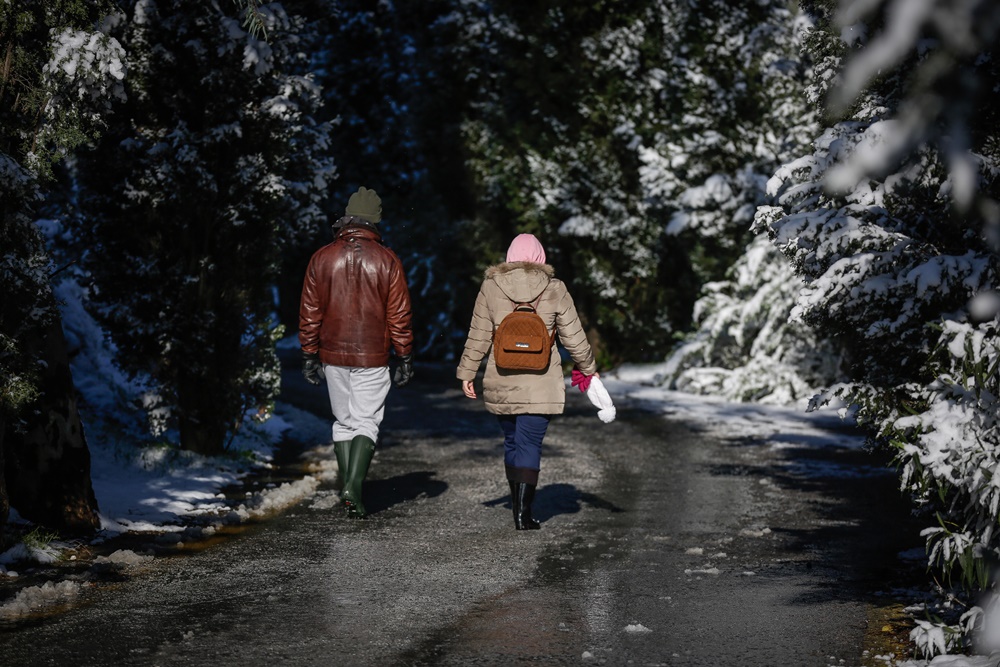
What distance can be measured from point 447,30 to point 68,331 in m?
20.5

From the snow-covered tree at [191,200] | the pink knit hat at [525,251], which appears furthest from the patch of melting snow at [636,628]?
the snow-covered tree at [191,200]

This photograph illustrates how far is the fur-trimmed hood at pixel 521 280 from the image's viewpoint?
27.1 feet

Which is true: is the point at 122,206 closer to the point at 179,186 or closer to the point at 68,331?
the point at 179,186

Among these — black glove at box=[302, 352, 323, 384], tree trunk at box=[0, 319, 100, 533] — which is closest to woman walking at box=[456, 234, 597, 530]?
black glove at box=[302, 352, 323, 384]

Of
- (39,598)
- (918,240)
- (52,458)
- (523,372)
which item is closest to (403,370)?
(523,372)

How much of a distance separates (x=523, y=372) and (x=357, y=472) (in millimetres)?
1397

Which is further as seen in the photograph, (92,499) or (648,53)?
Result: (648,53)

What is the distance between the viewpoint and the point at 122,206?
1043 cm

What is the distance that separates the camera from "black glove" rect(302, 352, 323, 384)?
866 centimetres

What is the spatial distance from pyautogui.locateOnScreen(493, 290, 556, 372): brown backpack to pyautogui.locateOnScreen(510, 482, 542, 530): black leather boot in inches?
31.3

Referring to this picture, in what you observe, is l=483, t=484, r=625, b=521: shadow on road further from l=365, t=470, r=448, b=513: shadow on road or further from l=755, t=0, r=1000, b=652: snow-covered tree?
l=755, t=0, r=1000, b=652: snow-covered tree

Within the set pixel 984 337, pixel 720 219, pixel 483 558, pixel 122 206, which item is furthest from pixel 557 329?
pixel 720 219

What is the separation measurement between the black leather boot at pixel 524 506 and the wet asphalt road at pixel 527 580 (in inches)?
5.2

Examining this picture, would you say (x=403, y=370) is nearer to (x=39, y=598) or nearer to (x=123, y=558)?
(x=123, y=558)
